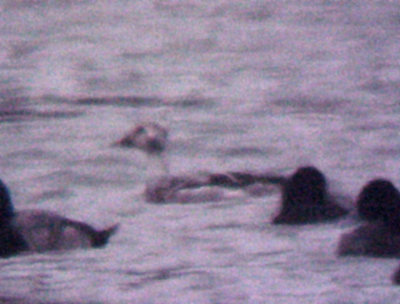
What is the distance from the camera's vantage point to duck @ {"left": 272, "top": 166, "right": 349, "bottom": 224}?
7.45 metres

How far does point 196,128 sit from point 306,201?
352cm

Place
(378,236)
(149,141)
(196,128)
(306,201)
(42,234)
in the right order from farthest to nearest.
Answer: (196,128) < (149,141) < (306,201) < (42,234) < (378,236)

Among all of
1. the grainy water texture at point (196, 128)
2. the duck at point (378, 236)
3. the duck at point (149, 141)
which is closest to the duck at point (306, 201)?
the grainy water texture at point (196, 128)

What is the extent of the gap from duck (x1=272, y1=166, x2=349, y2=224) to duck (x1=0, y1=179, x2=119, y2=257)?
3.89 feet

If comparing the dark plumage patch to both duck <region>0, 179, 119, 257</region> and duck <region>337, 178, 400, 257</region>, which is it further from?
duck <region>0, 179, 119, 257</region>

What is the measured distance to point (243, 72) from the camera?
44.1ft

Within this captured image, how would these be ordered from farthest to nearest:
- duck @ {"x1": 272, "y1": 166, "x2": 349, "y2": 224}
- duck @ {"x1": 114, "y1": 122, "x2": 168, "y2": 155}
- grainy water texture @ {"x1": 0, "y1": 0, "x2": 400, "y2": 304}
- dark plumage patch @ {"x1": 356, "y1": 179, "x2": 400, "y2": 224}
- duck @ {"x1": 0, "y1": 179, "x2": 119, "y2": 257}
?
duck @ {"x1": 114, "y1": 122, "x2": 168, "y2": 155}, duck @ {"x1": 272, "y1": 166, "x2": 349, "y2": 224}, dark plumage patch @ {"x1": 356, "y1": 179, "x2": 400, "y2": 224}, duck @ {"x1": 0, "y1": 179, "x2": 119, "y2": 257}, grainy water texture @ {"x1": 0, "y1": 0, "x2": 400, "y2": 304}

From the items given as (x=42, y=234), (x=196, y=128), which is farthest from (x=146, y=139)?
(x=42, y=234)

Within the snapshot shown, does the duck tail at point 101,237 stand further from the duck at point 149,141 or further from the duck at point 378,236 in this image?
the duck at point 149,141

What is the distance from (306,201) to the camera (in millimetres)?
7535

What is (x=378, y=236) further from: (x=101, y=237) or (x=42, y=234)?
(x=42, y=234)

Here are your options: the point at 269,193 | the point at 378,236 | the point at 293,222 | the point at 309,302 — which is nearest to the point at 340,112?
the point at 269,193

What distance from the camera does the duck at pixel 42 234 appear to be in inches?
266

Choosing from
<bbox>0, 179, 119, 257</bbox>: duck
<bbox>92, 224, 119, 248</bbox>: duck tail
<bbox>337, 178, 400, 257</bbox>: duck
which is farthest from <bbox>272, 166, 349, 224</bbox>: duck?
<bbox>0, 179, 119, 257</bbox>: duck
